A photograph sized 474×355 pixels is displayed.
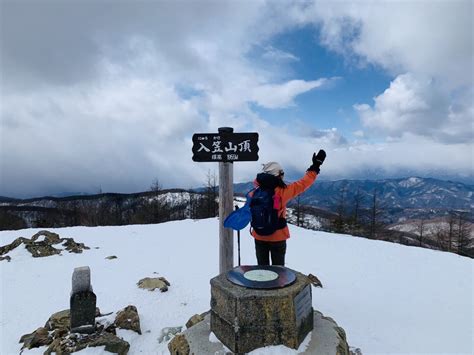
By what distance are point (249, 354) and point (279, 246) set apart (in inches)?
68.5

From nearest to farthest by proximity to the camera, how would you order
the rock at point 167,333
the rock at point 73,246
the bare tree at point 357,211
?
the rock at point 167,333, the rock at point 73,246, the bare tree at point 357,211

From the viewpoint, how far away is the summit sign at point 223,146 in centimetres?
530

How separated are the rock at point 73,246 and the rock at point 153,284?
4.95 metres

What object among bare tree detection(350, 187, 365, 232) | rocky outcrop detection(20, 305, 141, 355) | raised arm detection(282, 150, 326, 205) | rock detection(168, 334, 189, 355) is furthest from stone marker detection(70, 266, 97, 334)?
bare tree detection(350, 187, 365, 232)

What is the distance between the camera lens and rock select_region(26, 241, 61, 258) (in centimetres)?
1050

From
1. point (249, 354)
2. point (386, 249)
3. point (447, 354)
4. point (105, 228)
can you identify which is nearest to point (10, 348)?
point (249, 354)

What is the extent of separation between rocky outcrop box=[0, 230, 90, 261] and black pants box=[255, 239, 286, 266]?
342 inches

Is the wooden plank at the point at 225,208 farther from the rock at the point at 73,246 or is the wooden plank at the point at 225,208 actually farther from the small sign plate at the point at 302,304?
the rock at the point at 73,246

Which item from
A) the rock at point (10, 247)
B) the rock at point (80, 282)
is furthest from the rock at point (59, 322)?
the rock at point (10, 247)

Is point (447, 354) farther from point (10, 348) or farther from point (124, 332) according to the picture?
point (10, 348)

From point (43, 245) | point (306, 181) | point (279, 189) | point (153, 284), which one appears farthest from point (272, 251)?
point (43, 245)

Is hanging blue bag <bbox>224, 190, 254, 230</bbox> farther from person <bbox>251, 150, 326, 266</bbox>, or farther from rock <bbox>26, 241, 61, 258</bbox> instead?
rock <bbox>26, 241, 61, 258</bbox>

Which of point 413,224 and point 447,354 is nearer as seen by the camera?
point 447,354

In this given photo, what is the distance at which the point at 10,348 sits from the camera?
16.4 feet
